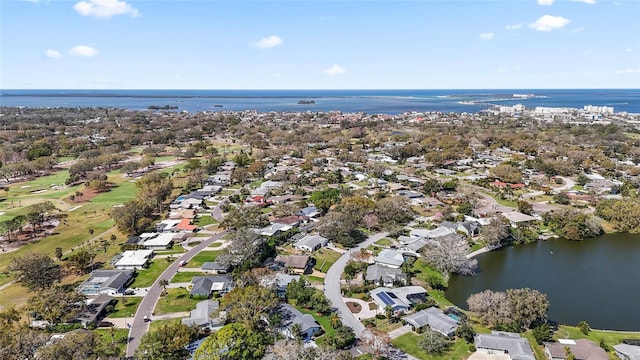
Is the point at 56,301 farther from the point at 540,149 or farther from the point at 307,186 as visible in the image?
the point at 540,149

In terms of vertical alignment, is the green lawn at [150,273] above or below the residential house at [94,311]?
below

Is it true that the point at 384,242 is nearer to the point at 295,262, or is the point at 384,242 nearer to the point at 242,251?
the point at 295,262

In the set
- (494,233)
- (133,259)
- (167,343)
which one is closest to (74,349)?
(167,343)

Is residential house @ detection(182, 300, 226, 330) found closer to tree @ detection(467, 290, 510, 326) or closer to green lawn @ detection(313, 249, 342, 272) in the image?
green lawn @ detection(313, 249, 342, 272)

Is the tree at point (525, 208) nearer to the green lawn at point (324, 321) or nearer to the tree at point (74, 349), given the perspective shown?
the green lawn at point (324, 321)

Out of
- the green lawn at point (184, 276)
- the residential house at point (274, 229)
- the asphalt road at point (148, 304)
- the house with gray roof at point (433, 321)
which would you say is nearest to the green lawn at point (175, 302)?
the asphalt road at point (148, 304)

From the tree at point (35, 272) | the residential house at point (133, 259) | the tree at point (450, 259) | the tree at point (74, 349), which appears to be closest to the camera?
the tree at point (74, 349)
